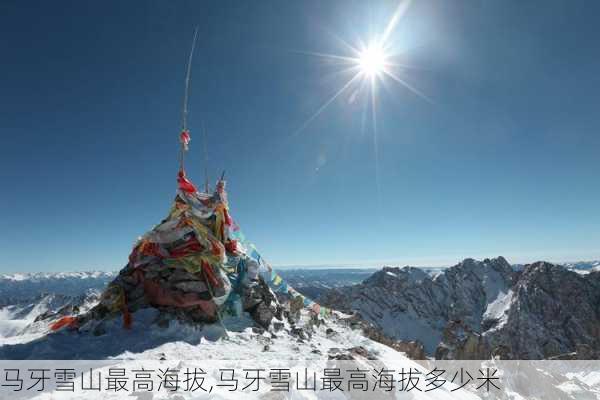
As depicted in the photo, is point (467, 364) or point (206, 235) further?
point (467, 364)

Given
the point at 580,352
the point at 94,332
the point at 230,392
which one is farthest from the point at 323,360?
the point at 580,352

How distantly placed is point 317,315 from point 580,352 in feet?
469

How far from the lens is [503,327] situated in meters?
192

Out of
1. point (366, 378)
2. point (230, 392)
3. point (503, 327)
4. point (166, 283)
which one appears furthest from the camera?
point (503, 327)

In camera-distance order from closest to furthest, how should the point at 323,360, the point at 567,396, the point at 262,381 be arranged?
the point at 262,381 < the point at 323,360 < the point at 567,396

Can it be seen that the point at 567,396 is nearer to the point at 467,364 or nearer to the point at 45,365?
the point at 467,364

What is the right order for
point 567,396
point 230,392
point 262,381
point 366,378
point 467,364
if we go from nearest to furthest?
1. point 230,392
2. point 262,381
3. point 366,378
4. point 467,364
5. point 567,396

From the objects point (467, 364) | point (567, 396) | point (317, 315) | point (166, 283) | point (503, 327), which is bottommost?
point (503, 327)

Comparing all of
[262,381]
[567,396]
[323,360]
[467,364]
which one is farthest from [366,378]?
[567,396]

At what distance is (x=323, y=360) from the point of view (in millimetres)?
16516

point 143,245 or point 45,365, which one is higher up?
point 143,245

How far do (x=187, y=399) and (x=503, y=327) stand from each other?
22587 cm

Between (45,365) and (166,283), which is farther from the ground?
(166,283)

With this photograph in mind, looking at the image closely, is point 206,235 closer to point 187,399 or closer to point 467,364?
point 187,399
